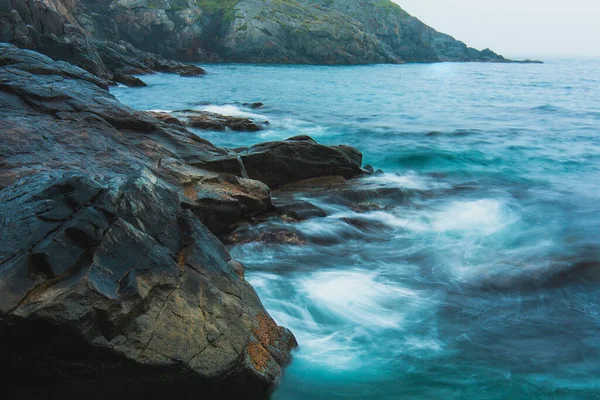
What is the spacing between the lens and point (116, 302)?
3635 mm

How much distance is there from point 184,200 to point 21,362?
4067 millimetres

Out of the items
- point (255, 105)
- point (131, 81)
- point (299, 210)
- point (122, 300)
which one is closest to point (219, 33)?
point (131, 81)

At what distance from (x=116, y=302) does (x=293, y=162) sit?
776cm

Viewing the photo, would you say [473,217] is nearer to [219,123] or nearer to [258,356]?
[258,356]

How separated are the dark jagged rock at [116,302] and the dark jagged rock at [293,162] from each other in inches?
236

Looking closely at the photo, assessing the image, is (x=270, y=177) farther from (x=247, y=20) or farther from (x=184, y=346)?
(x=247, y=20)

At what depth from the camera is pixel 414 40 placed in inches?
4402

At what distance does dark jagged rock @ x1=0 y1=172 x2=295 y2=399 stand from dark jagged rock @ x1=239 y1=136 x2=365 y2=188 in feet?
19.6

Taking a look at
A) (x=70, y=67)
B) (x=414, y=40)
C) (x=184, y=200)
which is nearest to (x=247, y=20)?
(x=414, y=40)

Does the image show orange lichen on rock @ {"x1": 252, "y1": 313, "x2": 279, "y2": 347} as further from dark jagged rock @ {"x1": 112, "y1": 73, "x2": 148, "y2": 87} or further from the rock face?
dark jagged rock @ {"x1": 112, "y1": 73, "x2": 148, "y2": 87}

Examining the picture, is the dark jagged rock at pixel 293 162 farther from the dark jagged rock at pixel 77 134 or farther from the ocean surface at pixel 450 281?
the dark jagged rock at pixel 77 134

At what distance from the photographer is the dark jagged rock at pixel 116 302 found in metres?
3.46

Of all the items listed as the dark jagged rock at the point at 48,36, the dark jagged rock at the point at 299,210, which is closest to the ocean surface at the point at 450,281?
the dark jagged rock at the point at 299,210

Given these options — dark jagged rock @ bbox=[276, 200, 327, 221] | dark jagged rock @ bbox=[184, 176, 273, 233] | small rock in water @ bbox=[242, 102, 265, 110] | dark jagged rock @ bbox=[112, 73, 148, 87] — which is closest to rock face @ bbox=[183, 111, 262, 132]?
small rock in water @ bbox=[242, 102, 265, 110]
